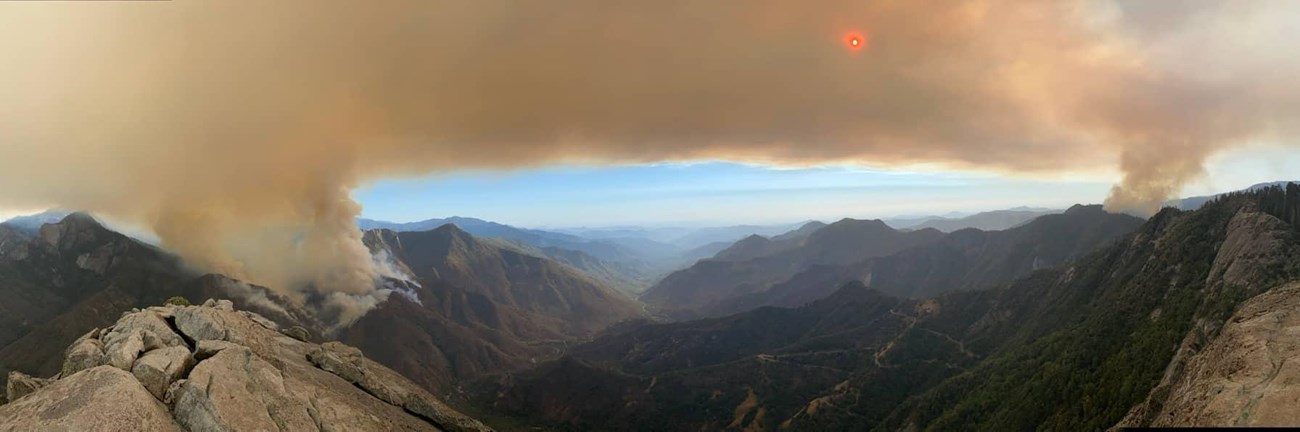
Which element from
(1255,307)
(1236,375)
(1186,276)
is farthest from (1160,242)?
(1236,375)

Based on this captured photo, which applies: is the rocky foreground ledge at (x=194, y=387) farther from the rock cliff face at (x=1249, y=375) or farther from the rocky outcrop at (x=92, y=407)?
the rock cliff face at (x=1249, y=375)

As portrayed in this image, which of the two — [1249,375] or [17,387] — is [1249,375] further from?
[17,387]

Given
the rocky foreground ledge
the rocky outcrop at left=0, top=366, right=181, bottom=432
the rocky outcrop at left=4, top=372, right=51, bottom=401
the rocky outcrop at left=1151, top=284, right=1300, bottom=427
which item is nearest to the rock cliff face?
the rocky outcrop at left=1151, top=284, right=1300, bottom=427

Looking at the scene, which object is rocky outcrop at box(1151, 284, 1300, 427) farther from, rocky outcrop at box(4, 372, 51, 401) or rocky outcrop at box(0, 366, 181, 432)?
rocky outcrop at box(4, 372, 51, 401)

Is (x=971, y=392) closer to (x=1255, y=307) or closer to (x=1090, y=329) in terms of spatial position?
(x=1090, y=329)

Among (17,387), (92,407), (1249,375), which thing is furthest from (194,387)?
(1249,375)
